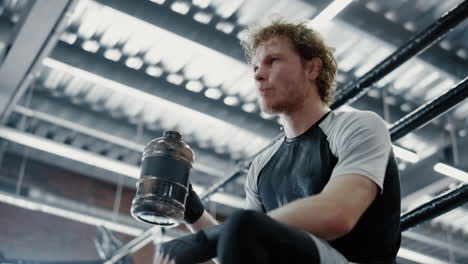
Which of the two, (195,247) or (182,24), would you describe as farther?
(182,24)

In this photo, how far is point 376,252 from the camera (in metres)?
1.64

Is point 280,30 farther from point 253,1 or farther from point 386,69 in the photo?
point 253,1

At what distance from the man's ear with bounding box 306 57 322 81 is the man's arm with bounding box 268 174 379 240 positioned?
691mm

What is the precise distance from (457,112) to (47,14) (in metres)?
4.01

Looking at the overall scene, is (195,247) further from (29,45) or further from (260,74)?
(29,45)

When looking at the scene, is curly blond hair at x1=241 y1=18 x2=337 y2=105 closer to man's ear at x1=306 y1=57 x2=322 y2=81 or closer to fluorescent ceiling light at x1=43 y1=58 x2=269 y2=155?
man's ear at x1=306 y1=57 x2=322 y2=81

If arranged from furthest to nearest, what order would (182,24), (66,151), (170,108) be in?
1. (66,151)
2. (170,108)
3. (182,24)

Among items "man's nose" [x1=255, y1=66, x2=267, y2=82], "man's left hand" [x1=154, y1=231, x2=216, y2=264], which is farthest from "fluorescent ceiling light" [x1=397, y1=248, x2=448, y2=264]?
"man's left hand" [x1=154, y1=231, x2=216, y2=264]

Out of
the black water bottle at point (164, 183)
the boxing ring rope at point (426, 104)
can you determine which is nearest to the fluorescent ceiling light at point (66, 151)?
the boxing ring rope at point (426, 104)

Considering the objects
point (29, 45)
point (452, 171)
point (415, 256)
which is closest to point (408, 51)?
point (452, 171)

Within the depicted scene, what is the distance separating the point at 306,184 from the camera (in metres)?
1.80

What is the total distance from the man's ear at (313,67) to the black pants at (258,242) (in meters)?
0.92

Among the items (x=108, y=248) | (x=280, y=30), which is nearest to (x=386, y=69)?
(x=280, y=30)

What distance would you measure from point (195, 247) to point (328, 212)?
33 centimetres
